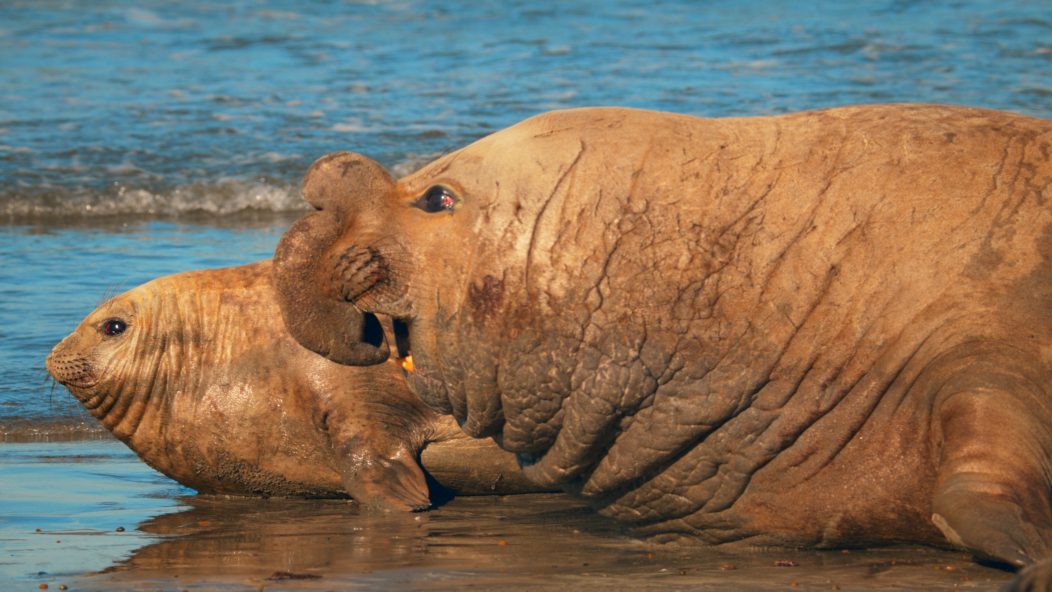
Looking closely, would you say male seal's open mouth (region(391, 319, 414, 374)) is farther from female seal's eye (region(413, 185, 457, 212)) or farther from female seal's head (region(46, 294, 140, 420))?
female seal's head (region(46, 294, 140, 420))

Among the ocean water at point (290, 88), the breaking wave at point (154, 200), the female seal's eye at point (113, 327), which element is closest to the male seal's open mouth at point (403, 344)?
the ocean water at point (290, 88)

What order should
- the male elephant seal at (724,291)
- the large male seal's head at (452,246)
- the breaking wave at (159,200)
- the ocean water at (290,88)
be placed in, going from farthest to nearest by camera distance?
the breaking wave at (159,200) → the ocean water at (290,88) → the large male seal's head at (452,246) → the male elephant seal at (724,291)

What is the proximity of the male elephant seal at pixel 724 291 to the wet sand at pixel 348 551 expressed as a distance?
0.62 ft

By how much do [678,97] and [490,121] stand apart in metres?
2.09

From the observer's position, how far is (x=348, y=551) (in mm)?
5672

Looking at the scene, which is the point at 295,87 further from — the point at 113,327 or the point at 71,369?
the point at 71,369

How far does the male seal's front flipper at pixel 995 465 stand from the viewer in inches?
159

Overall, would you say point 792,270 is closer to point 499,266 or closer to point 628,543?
point 499,266

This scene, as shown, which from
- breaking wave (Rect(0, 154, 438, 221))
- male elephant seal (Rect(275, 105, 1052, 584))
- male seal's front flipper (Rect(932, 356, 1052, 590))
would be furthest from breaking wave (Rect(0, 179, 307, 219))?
male seal's front flipper (Rect(932, 356, 1052, 590))

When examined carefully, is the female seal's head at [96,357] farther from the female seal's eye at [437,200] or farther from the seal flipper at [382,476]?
the female seal's eye at [437,200]

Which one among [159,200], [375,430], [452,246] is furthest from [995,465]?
[159,200]

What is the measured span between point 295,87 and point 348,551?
1326 cm

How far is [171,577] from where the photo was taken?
5.05m

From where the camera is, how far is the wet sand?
474 cm
